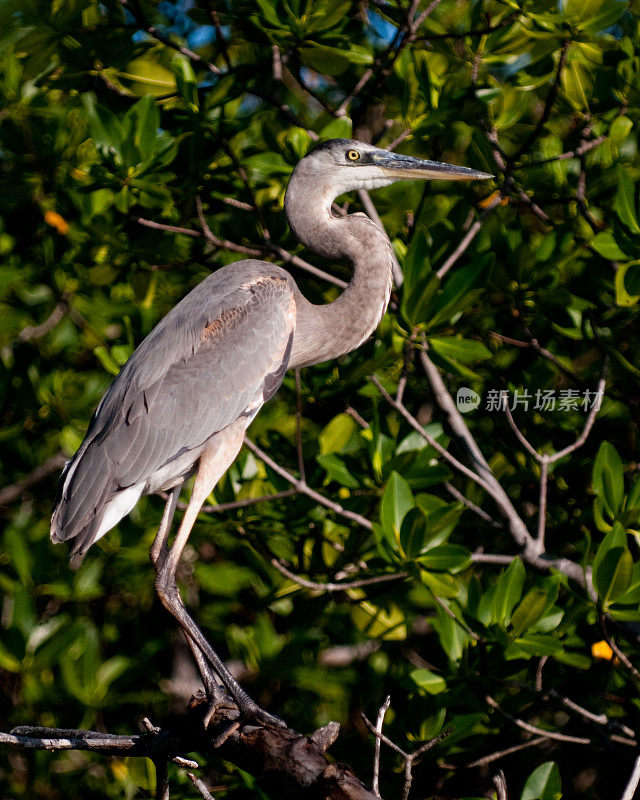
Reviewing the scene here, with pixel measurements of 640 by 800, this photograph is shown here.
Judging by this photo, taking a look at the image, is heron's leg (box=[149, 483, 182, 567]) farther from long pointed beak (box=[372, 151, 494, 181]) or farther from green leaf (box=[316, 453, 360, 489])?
long pointed beak (box=[372, 151, 494, 181])

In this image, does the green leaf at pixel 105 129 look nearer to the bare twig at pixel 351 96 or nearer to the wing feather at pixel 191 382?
the wing feather at pixel 191 382

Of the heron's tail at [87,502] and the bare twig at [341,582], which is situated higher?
the heron's tail at [87,502]

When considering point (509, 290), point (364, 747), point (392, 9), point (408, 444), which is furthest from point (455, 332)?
point (364, 747)

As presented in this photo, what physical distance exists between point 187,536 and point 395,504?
79 centimetres

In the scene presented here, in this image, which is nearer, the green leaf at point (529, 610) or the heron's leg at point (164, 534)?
the green leaf at point (529, 610)

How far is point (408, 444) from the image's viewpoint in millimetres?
2812

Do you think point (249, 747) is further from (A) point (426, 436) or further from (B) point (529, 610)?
(A) point (426, 436)

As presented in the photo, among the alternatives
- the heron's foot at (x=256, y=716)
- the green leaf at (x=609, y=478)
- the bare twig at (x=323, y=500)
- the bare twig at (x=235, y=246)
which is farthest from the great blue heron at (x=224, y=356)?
the green leaf at (x=609, y=478)

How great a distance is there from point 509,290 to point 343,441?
2.64 ft

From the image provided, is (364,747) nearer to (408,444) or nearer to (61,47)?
(408,444)

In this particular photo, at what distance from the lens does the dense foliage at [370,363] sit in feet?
8.76

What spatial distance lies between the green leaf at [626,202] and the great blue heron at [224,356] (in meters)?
0.44

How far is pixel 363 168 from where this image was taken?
297cm

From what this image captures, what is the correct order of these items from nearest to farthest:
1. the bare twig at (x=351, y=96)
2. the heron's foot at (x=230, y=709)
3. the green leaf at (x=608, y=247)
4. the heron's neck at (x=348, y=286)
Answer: the heron's foot at (x=230, y=709) → the green leaf at (x=608, y=247) → the heron's neck at (x=348, y=286) → the bare twig at (x=351, y=96)
